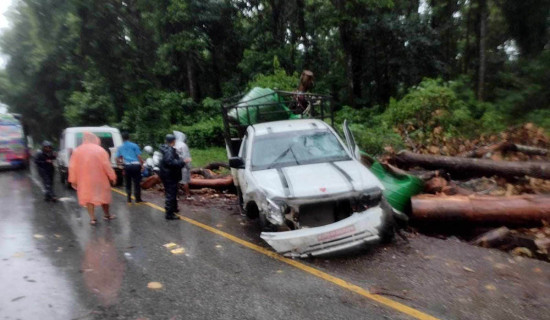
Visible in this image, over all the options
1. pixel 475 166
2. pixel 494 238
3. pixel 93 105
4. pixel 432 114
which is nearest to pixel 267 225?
pixel 494 238

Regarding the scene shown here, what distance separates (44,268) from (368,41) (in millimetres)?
21489

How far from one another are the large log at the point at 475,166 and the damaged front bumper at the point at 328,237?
443cm

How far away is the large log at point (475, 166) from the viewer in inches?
321

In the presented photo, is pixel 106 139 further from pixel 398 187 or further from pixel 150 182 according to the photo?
pixel 398 187

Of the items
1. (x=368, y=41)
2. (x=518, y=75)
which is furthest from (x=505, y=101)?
(x=368, y=41)

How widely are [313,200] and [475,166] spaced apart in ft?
16.6

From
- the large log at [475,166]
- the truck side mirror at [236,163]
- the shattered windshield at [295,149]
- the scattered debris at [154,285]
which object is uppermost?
the shattered windshield at [295,149]

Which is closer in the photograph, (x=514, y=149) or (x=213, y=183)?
(x=514, y=149)

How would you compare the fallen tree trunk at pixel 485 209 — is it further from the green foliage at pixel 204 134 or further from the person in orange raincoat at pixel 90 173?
the green foliage at pixel 204 134

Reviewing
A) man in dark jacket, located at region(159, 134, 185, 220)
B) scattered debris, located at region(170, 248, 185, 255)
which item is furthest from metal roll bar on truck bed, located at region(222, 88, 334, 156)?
scattered debris, located at region(170, 248, 185, 255)

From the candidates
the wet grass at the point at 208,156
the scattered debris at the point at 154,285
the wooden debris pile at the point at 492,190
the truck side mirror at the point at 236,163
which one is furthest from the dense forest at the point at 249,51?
the scattered debris at the point at 154,285

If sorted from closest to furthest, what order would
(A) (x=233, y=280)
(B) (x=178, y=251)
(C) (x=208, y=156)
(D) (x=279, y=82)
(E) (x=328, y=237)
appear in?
(A) (x=233, y=280) < (E) (x=328, y=237) < (B) (x=178, y=251) < (C) (x=208, y=156) < (D) (x=279, y=82)

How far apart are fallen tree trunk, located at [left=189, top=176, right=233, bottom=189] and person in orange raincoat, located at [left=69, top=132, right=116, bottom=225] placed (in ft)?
11.6

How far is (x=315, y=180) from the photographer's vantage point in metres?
5.92
